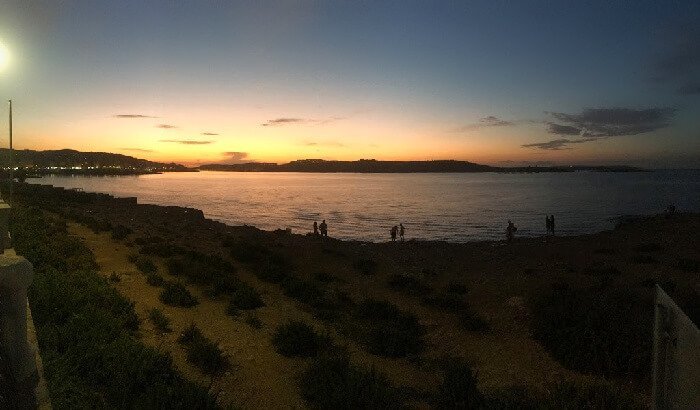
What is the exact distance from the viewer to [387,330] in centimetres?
986

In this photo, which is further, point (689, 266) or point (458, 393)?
point (689, 266)

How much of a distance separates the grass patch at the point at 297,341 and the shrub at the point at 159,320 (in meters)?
2.38

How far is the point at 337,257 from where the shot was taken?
850 inches

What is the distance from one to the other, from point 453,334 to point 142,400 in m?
7.70

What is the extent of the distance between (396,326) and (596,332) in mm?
4514

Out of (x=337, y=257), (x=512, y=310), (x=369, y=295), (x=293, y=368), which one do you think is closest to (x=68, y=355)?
(x=293, y=368)

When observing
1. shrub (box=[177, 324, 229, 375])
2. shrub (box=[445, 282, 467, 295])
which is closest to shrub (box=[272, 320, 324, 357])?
shrub (box=[177, 324, 229, 375])

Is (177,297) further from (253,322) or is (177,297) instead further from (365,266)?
(365,266)

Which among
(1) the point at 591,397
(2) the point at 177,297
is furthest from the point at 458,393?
(2) the point at 177,297

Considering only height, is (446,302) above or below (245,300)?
below

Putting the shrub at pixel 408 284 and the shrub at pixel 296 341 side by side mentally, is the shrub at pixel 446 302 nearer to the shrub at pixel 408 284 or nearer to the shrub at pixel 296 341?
the shrub at pixel 408 284

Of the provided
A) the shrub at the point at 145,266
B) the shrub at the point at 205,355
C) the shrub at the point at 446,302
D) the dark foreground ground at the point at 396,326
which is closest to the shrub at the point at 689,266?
the dark foreground ground at the point at 396,326

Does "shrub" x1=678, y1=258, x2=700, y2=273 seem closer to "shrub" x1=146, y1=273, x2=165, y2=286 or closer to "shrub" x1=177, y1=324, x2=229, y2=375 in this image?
"shrub" x1=177, y1=324, x2=229, y2=375

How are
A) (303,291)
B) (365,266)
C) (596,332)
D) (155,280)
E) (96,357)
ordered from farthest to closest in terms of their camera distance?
(365,266) < (303,291) < (155,280) < (596,332) < (96,357)
